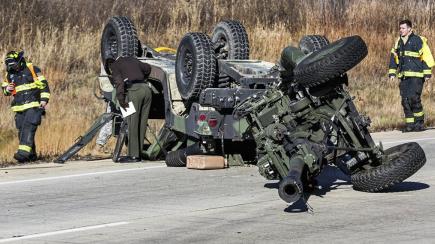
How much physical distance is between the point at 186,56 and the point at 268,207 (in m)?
4.52

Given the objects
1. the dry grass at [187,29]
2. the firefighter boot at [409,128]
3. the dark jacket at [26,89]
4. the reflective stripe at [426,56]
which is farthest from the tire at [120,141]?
the reflective stripe at [426,56]

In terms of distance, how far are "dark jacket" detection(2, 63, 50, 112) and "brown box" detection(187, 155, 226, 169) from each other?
342 cm

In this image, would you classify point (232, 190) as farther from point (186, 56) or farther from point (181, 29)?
point (181, 29)

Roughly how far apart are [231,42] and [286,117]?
4361mm

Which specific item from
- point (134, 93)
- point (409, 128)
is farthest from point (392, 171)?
point (409, 128)

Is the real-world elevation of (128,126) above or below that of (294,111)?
below

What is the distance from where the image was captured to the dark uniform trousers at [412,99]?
1955 centimetres

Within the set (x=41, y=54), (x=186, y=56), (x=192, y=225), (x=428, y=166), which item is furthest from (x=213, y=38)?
(x=41, y=54)

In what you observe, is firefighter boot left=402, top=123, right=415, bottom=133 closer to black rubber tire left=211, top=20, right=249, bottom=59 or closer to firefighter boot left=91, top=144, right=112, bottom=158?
black rubber tire left=211, top=20, right=249, bottom=59

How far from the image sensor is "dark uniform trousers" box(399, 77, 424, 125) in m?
19.5

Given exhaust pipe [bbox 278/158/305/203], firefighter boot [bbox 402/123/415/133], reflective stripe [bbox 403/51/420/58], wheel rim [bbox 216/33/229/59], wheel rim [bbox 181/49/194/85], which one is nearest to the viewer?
exhaust pipe [bbox 278/158/305/203]

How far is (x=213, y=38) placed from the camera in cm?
1633

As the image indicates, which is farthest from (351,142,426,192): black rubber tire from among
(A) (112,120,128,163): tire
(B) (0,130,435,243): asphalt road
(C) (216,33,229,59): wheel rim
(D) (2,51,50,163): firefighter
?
(D) (2,51,50,163): firefighter

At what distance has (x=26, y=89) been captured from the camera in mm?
16672
